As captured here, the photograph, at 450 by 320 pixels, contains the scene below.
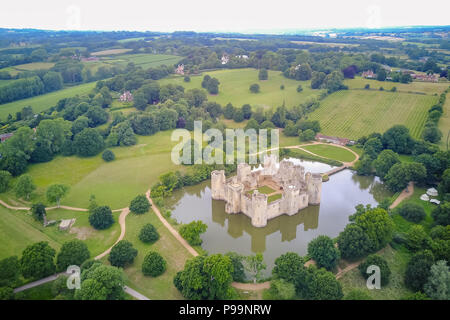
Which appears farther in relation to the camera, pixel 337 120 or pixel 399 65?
pixel 399 65

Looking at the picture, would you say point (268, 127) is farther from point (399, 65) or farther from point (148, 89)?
point (399, 65)

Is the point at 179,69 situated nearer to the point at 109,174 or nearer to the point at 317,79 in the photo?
the point at 317,79

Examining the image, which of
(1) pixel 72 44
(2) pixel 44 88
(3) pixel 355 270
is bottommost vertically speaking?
(3) pixel 355 270

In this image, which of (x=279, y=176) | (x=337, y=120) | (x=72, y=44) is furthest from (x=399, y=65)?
(x=72, y=44)

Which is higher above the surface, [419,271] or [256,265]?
[419,271]

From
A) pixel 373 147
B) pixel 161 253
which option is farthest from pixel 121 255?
pixel 373 147
